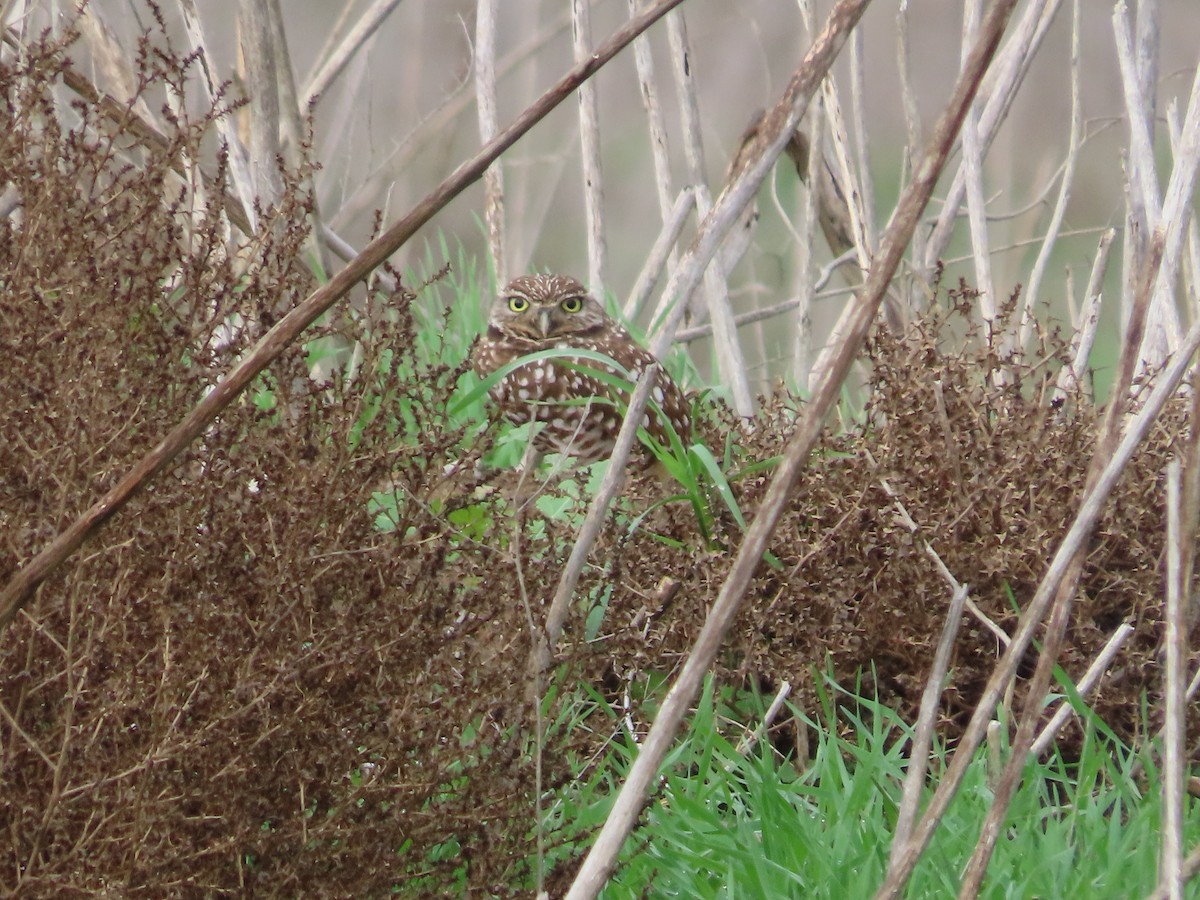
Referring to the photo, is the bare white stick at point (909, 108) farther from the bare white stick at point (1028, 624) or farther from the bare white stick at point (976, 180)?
the bare white stick at point (1028, 624)

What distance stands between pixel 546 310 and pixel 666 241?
37 centimetres

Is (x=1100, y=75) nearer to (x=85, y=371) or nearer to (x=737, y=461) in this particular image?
(x=737, y=461)

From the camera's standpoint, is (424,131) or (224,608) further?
(424,131)

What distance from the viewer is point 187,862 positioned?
1.72 meters

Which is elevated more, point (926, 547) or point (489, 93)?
point (489, 93)

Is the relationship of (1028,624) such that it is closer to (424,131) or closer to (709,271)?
(709,271)

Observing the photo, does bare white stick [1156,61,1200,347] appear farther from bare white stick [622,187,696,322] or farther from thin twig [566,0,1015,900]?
bare white stick [622,187,696,322]

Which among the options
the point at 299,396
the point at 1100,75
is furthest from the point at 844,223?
the point at 1100,75

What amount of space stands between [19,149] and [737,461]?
5.34 ft

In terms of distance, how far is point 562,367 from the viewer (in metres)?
3.37

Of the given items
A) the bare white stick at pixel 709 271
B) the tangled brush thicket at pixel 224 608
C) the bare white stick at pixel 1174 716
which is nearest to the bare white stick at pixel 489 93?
the bare white stick at pixel 709 271

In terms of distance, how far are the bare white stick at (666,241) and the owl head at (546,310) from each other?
6.6 inches

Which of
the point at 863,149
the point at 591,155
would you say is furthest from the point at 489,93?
the point at 863,149

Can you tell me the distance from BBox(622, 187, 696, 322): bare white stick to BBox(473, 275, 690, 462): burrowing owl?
0.44 ft
